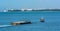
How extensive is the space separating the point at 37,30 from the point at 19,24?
692 centimetres

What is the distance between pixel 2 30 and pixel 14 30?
1.53m

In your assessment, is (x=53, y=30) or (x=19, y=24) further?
(x=19, y=24)

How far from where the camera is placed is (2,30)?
2905cm

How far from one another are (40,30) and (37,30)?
0.38 metres

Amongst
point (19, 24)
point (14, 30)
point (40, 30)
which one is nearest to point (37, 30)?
point (40, 30)

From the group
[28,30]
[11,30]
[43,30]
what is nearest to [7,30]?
[11,30]

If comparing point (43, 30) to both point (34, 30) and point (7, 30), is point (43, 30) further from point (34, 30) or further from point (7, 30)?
point (7, 30)

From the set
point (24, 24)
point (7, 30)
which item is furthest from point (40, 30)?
point (24, 24)

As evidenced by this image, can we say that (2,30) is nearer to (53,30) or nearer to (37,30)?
(37,30)

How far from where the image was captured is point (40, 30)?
2884cm

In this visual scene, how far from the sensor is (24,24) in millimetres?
35594

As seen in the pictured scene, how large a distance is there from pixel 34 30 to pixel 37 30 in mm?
494

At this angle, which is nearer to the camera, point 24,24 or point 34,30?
point 34,30

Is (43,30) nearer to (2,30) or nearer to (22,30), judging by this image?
(22,30)
